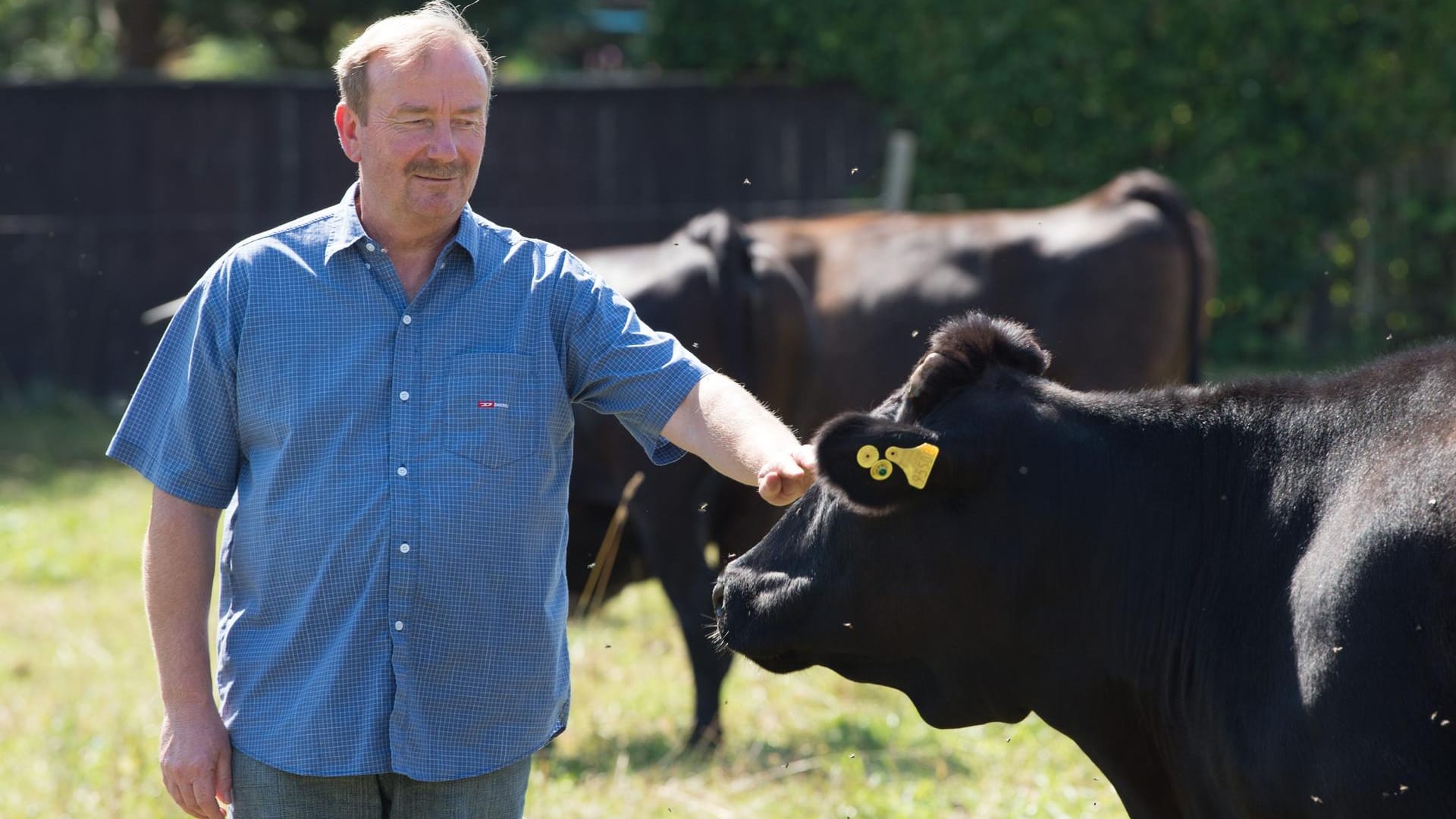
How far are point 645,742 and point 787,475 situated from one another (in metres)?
3.15

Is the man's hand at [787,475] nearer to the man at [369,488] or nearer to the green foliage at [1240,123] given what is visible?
the man at [369,488]

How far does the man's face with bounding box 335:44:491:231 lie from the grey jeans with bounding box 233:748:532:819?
0.98 metres

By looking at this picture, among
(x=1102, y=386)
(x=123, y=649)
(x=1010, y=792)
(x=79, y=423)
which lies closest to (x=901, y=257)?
(x=1102, y=386)

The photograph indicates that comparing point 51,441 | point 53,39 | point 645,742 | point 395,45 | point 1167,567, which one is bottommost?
point 51,441

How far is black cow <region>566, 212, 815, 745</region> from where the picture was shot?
602 centimetres

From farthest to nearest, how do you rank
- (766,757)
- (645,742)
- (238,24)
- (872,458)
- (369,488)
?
(238,24), (645,742), (766,757), (872,458), (369,488)

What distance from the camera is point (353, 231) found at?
9.37 ft

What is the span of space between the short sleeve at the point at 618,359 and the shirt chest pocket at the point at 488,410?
160mm

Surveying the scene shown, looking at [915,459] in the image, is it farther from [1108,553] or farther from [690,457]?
[690,457]

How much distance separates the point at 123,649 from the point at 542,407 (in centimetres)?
495

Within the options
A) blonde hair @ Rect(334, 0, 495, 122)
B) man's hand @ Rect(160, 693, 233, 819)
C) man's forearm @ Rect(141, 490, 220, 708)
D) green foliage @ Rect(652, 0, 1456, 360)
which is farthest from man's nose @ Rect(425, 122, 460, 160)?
green foliage @ Rect(652, 0, 1456, 360)

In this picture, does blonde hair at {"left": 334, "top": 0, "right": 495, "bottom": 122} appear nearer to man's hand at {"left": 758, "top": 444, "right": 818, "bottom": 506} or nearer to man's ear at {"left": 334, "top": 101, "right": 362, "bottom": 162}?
man's ear at {"left": 334, "top": 101, "right": 362, "bottom": 162}

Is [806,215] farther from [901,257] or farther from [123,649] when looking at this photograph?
[123,649]

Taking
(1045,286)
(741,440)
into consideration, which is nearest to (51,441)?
(1045,286)
